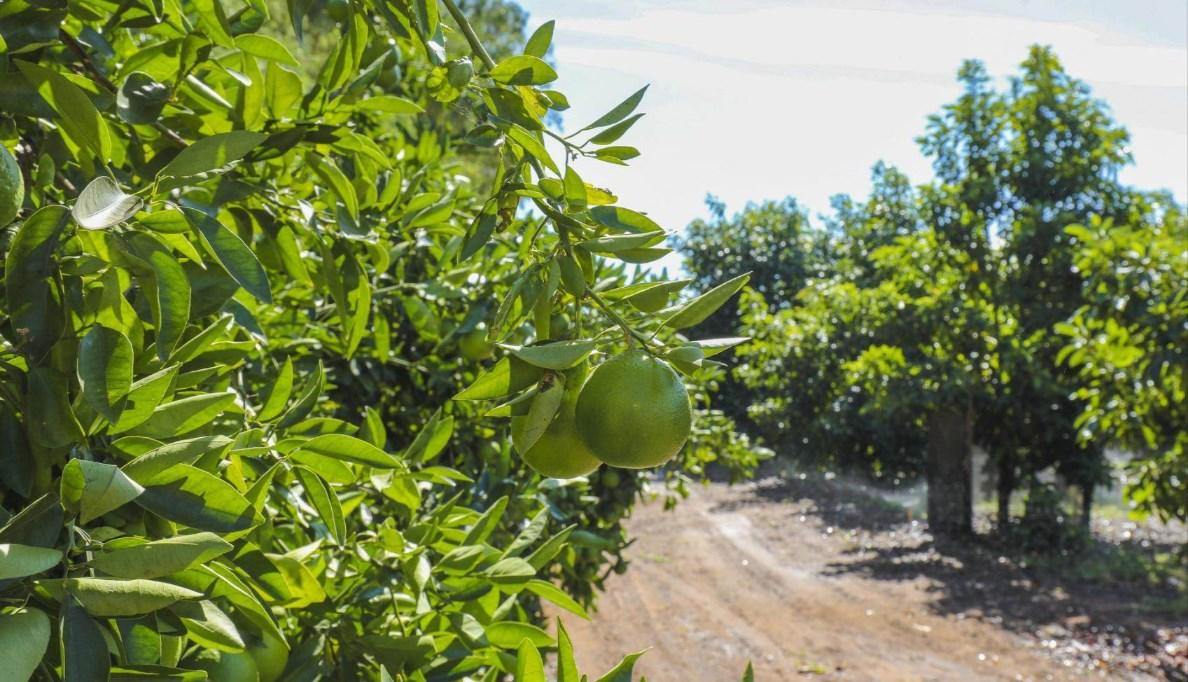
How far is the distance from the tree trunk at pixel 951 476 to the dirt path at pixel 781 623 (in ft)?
5.01

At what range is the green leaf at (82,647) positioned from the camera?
66 cm

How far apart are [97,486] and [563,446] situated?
444 mm

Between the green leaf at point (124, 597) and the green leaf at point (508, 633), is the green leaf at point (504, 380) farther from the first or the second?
the green leaf at point (508, 633)

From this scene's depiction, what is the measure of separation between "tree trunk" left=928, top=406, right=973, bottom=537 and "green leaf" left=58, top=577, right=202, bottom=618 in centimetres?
1232

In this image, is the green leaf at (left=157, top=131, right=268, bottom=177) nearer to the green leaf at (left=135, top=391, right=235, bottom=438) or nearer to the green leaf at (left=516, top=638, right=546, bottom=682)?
the green leaf at (left=135, top=391, right=235, bottom=438)

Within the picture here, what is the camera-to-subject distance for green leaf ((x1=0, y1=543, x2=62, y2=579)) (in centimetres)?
64

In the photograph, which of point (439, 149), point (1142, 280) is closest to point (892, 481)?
point (1142, 280)

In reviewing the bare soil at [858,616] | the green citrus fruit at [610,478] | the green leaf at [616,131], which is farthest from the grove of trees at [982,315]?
the green leaf at [616,131]

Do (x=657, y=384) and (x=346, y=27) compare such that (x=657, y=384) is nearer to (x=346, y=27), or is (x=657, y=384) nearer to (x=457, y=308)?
(x=346, y=27)

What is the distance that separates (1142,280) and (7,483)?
681 cm

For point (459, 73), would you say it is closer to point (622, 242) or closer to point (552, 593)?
point (622, 242)

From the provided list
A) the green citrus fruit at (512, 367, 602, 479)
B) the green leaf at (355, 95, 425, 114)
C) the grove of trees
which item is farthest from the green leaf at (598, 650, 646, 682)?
the grove of trees

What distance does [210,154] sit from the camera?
88cm

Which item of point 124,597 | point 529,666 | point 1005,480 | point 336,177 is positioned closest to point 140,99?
point 336,177
